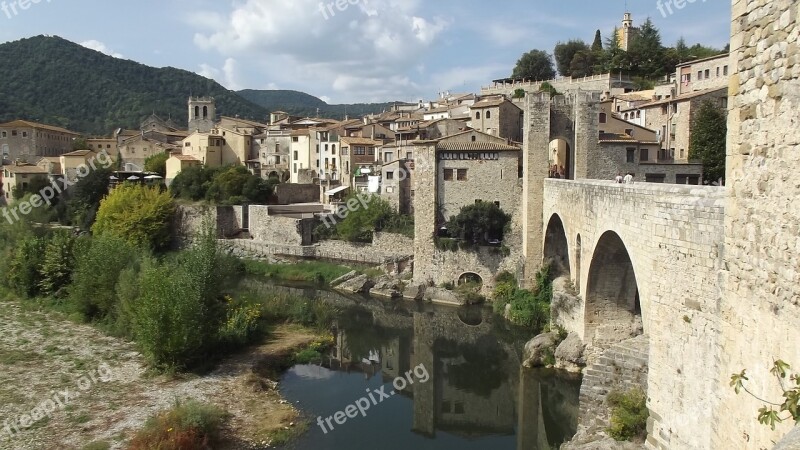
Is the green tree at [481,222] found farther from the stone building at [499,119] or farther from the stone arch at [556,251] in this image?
the stone building at [499,119]

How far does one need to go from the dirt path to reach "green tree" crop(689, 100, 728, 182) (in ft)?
61.7

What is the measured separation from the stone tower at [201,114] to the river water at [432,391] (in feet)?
170

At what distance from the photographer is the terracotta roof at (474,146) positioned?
26641 millimetres

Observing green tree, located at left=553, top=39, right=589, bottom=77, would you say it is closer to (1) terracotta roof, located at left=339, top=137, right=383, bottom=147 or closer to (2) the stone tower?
(1) terracotta roof, located at left=339, top=137, right=383, bottom=147

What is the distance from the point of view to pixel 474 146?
27.2 metres

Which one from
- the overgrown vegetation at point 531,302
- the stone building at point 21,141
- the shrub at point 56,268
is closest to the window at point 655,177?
the overgrown vegetation at point 531,302

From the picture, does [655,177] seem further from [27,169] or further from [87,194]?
[27,169]

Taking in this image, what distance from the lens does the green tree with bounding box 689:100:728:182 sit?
26.5m

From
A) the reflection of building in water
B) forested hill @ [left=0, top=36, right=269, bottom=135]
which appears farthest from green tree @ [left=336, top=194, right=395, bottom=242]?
forested hill @ [left=0, top=36, right=269, bottom=135]

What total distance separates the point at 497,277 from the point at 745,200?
20.6 meters

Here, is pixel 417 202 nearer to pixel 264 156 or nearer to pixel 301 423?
pixel 301 423

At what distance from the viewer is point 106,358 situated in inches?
709

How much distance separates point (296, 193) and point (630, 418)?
1332 inches

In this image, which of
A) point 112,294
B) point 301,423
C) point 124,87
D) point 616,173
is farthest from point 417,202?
point 124,87
